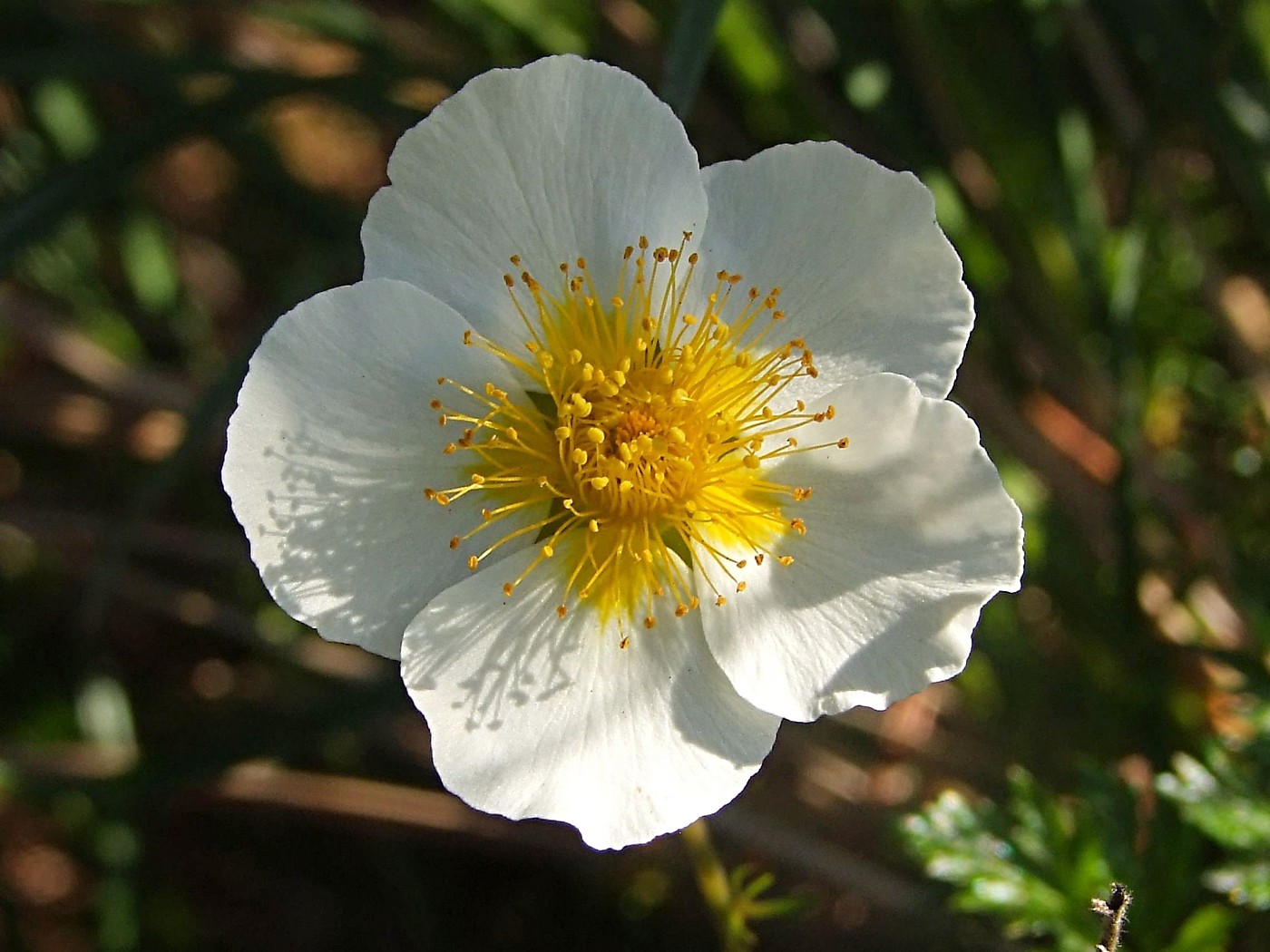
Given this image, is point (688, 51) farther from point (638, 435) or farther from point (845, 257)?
point (638, 435)

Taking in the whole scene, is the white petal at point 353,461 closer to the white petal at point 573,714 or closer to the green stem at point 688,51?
the white petal at point 573,714

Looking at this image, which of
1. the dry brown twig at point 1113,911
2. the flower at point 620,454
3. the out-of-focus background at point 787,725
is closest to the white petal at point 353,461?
the flower at point 620,454

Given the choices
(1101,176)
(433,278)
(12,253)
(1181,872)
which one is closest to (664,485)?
(433,278)

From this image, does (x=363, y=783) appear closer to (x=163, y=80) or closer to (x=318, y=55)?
(x=163, y=80)

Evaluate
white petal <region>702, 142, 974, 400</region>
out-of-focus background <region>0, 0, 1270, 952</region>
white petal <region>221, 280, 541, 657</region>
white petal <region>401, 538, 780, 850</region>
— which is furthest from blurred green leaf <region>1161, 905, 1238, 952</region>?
white petal <region>221, 280, 541, 657</region>

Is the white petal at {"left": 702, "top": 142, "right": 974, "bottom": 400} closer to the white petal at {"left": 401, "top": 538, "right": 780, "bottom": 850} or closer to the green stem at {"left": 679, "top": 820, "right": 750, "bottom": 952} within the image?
the white petal at {"left": 401, "top": 538, "right": 780, "bottom": 850}
